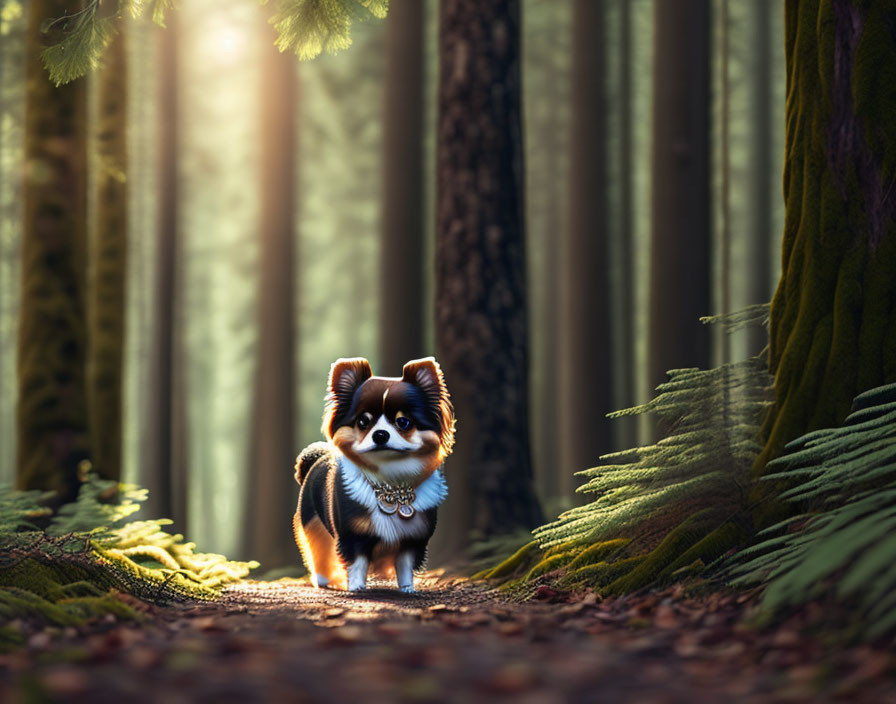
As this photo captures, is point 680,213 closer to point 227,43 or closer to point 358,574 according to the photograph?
point 358,574

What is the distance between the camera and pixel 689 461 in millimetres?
5453

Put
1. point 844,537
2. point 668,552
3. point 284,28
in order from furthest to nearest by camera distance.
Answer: point 284,28 → point 668,552 → point 844,537

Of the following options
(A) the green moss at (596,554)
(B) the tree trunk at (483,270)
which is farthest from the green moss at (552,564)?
(B) the tree trunk at (483,270)

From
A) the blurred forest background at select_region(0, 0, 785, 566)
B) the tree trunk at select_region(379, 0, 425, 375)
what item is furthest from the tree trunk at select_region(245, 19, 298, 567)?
the tree trunk at select_region(379, 0, 425, 375)

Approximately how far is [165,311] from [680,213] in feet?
32.0

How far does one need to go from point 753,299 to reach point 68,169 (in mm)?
14868

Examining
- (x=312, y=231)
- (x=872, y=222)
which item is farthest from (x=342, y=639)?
(x=312, y=231)

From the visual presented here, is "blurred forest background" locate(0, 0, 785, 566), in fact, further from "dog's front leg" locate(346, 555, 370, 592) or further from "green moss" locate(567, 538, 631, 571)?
"green moss" locate(567, 538, 631, 571)

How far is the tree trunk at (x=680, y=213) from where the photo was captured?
12000 mm

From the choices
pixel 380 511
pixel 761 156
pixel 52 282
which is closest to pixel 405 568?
pixel 380 511

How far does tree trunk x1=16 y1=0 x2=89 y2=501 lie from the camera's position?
8.84 meters

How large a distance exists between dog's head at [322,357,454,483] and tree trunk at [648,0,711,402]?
617 centimetres

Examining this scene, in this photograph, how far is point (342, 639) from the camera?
3705mm

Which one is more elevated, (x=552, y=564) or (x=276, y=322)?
(x=276, y=322)
